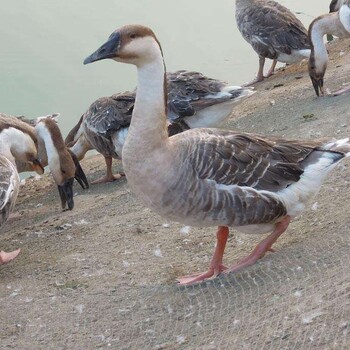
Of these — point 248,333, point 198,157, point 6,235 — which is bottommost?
point 6,235

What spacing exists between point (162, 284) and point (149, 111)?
1238mm

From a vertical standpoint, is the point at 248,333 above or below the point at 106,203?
above

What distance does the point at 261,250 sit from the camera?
5102 mm

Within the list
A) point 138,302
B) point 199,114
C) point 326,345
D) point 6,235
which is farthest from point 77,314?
point 199,114

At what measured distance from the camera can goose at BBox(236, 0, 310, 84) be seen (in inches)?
458

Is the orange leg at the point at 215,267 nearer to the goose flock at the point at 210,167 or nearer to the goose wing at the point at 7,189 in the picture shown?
the goose flock at the point at 210,167

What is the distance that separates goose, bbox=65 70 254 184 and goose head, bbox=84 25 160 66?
139 inches

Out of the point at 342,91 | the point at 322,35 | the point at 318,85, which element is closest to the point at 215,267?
the point at 342,91

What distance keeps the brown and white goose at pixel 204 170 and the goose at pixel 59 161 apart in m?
3.16

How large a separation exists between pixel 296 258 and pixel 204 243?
1218mm

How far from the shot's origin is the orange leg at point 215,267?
513 centimetres

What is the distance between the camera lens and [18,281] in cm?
595

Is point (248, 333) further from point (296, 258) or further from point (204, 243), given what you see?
point (204, 243)

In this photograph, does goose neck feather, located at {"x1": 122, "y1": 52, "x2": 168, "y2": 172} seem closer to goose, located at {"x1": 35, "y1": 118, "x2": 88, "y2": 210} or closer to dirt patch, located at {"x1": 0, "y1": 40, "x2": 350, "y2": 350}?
dirt patch, located at {"x1": 0, "y1": 40, "x2": 350, "y2": 350}
